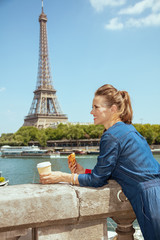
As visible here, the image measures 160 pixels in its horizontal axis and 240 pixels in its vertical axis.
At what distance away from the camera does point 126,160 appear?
6.03 feet

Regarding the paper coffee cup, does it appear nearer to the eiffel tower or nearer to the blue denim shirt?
the blue denim shirt

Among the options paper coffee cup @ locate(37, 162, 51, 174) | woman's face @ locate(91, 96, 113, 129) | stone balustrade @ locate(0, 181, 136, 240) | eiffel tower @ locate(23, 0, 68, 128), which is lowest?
stone balustrade @ locate(0, 181, 136, 240)

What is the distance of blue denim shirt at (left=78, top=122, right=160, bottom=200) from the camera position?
5.90 feet

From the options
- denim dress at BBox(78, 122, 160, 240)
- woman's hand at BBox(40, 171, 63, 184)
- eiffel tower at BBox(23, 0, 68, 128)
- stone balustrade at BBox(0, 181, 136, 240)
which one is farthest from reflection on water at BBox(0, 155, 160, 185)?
eiffel tower at BBox(23, 0, 68, 128)

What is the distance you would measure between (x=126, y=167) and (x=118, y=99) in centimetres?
57

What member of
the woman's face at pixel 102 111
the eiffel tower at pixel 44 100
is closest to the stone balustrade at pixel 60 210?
the woman's face at pixel 102 111

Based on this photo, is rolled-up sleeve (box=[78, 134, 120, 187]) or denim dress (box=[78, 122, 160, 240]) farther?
rolled-up sleeve (box=[78, 134, 120, 187])

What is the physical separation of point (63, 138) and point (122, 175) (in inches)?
2778

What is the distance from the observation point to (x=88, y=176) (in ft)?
6.60

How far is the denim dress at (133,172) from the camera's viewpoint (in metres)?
1.69

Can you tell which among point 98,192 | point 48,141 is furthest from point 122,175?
point 48,141

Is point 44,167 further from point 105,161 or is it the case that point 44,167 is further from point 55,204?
point 105,161

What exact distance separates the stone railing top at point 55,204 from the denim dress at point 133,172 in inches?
4.3

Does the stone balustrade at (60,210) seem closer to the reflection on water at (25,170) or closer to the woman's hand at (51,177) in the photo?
the woman's hand at (51,177)
